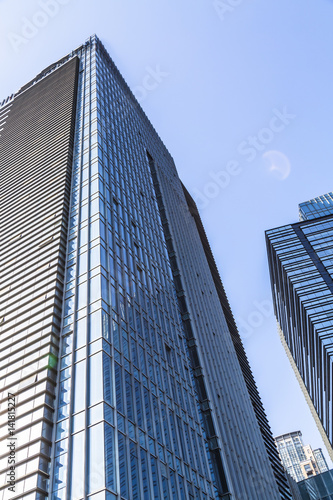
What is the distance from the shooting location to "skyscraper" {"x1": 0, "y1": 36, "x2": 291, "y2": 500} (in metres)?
24.8

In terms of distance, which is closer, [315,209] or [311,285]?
[311,285]

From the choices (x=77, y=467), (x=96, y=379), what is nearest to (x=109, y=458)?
(x=77, y=467)

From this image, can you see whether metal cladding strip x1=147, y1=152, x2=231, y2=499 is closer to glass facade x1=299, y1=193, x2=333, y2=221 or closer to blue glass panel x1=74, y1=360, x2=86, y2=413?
blue glass panel x1=74, y1=360, x2=86, y2=413

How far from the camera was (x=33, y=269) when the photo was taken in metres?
39.5

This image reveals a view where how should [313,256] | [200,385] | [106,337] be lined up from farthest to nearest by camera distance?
[313,256], [200,385], [106,337]

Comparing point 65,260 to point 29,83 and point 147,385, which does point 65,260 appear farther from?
point 29,83

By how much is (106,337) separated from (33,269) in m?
13.0

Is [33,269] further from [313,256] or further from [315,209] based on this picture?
[315,209]

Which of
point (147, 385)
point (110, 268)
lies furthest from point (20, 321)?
point (147, 385)

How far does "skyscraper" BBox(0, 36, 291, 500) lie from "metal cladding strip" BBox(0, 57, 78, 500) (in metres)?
0.13

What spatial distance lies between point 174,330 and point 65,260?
12.8 m

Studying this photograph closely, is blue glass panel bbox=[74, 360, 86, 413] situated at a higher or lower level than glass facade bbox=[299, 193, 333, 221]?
lower

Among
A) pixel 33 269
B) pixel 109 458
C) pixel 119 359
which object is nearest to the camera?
pixel 109 458

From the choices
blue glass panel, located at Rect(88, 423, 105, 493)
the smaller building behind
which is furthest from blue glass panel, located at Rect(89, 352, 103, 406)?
the smaller building behind
